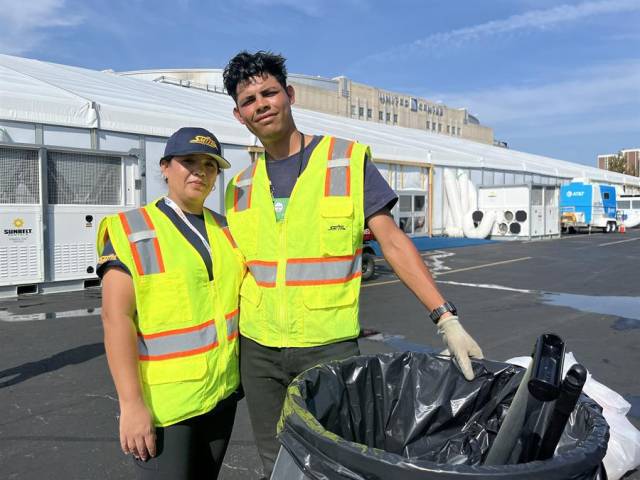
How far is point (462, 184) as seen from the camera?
2206 cm

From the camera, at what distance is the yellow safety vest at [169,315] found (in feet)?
6.03

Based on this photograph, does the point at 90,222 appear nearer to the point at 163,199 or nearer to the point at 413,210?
the point at 163,199

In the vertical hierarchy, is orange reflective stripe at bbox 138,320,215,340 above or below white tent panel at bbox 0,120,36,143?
below

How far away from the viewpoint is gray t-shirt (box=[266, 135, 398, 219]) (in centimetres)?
209

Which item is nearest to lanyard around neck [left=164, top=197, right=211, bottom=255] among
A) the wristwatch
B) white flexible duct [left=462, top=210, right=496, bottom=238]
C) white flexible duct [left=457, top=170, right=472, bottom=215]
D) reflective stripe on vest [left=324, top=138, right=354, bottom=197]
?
reflective stripe on vest [left=324, top=138, right=354, bottom=197]

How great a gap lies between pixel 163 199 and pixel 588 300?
8158 mm

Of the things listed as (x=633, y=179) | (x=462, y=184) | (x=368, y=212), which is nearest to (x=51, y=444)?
(x=368, y=212)

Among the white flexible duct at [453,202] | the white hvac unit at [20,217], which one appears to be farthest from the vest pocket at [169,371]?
the white flexible duct at [453,202]

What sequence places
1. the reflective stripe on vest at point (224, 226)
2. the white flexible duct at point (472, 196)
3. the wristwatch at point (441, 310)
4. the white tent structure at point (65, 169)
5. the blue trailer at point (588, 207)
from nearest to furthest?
the wristwatch at point (441, 310) < the reflective stripe on vest at point (224, 226) < the white tent structure at point (65, 169) < the white flexible duct at point (472, 196) < the blue trailer at point (588, 207)

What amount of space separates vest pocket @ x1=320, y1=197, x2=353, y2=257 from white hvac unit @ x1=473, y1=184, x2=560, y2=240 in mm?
20718

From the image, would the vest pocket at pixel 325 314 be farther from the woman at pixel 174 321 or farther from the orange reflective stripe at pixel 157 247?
the orange reflective stripe at pixel 157 247

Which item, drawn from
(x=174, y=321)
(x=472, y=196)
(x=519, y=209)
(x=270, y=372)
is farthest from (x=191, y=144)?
(x=519, y=209)

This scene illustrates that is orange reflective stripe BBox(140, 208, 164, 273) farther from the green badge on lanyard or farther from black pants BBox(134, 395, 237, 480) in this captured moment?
black pants BBox(134, 395, 237, 480)

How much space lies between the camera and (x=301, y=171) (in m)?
2.14
